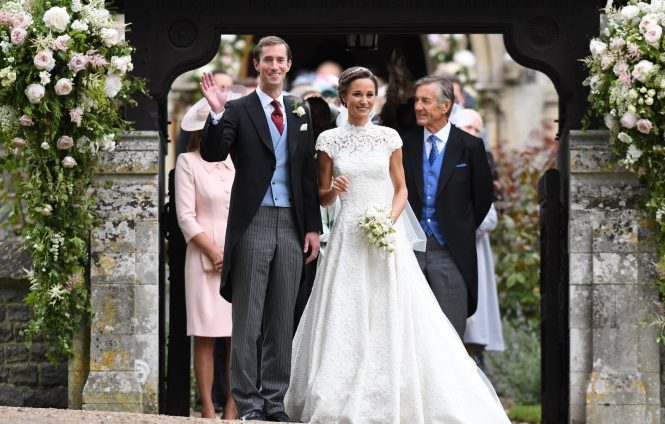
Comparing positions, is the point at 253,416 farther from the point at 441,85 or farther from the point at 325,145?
the point at 441,85

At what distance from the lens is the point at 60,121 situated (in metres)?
8.87

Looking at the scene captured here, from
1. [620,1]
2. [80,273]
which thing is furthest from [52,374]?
[620,1]

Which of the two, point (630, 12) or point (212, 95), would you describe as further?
point (630, 12)

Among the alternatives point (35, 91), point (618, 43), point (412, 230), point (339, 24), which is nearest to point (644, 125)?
point (618, 43)

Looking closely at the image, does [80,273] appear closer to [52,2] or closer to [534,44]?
[52,2]

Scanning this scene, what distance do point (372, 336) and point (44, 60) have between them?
2.40 m

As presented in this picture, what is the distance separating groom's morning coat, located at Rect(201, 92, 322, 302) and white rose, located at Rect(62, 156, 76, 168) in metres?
1.00

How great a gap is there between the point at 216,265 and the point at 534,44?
2374 millimetres

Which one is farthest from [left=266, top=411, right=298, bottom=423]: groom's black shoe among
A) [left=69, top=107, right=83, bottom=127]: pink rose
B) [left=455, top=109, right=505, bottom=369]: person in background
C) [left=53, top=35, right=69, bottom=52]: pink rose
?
[left=455, top=109, right=505, bottom=369]: person in background

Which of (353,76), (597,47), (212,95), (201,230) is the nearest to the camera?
(212,95)

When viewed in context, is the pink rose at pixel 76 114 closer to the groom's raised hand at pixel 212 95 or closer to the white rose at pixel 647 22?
the groom's raised hand at pixel 212 95

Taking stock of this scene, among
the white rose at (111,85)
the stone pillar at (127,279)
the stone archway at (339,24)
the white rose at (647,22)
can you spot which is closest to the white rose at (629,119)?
the white rose at (647,22)

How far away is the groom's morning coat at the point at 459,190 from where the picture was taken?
922 centimetres

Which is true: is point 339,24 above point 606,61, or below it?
above
